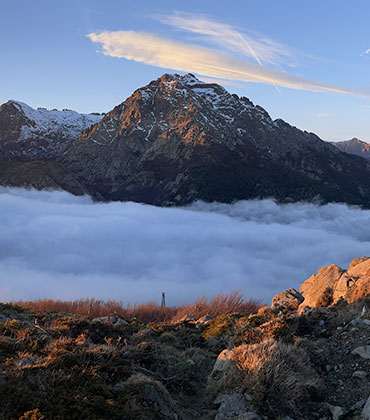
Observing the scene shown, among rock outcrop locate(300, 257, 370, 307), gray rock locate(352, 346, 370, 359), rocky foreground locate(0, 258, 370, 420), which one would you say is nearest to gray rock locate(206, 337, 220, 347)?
rocky foreground locate(0, 258, 370, 420)

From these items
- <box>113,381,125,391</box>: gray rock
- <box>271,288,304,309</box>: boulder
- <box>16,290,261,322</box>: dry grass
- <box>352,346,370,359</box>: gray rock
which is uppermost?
<box>352,346,370,359</box>: gray rock

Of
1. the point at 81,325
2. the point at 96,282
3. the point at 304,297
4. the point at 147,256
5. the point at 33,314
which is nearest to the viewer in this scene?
the point at 81,325

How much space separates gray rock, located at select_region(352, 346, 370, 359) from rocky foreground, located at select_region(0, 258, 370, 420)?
0.03 m

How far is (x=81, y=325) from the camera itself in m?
12.5

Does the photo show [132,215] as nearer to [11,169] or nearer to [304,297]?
[11,169]

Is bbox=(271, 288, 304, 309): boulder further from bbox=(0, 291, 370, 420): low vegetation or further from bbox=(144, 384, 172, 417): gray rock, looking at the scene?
bbox=(144, 384, 172, 417): gray rock

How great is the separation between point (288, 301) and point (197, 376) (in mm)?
10259

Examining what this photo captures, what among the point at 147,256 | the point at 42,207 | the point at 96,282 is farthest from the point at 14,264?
the point at 42,207

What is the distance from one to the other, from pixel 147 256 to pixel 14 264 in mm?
56899

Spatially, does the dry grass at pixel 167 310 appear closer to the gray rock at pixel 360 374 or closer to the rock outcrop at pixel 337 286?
the rock outcrop at pixel 337 286

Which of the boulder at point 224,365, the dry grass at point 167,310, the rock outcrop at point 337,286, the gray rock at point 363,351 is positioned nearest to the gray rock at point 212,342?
the boulder at point 224,365

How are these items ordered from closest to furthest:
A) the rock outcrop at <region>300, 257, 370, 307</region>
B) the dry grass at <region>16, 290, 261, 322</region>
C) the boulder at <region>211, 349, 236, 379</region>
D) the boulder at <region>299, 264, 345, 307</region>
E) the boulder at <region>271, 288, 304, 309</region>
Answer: the boulder at <region>211, 349, 236, 379</region> → the rock outcrop at <region>300, 257, 370, 307</region> → the boulder at <region>299, 264, 345, 307</region> → the boulder at <region>271, 288, 304, 309</region> → the dry grass at <region>16, 290, 261, 322</region>

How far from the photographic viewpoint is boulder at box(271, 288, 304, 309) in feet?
55.4

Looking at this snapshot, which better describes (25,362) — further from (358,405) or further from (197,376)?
(358,405)
